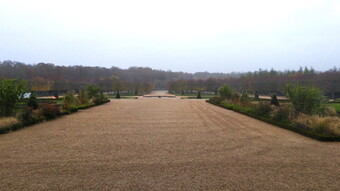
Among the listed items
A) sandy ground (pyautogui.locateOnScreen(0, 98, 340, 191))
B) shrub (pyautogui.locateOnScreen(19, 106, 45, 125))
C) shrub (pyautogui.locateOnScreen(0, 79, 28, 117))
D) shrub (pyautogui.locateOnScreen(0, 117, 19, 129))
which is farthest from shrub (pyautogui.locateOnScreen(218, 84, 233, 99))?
shrub (pyautogui.locateOnScreen(0, 117, 19, 129))

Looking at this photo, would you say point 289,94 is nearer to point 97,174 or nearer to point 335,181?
point 335,181

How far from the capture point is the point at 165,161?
539 centimetres

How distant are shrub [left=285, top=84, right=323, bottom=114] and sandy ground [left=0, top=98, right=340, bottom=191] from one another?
10.3 ft

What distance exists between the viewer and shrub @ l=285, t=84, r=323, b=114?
1112 cm

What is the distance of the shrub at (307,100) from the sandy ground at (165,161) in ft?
10.3

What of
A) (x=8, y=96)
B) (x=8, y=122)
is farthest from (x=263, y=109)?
(x=8, y=96)

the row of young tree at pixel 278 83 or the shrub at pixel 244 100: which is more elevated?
the row of young tree at pixel 278 83

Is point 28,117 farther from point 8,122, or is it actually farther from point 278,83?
point 278,83

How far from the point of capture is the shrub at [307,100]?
11117mm

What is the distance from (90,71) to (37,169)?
78.1 metres

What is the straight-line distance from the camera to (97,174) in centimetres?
456

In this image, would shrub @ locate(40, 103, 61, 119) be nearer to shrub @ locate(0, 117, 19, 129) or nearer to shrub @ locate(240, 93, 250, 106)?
shrub @ locate(0, 117, 19, 129)

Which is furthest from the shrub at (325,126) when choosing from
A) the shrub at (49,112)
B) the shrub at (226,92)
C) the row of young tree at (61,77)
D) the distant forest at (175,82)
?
the row of young tree at (61,77)

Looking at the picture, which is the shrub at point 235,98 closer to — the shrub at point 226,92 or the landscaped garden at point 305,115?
the shrub at point 226,92
